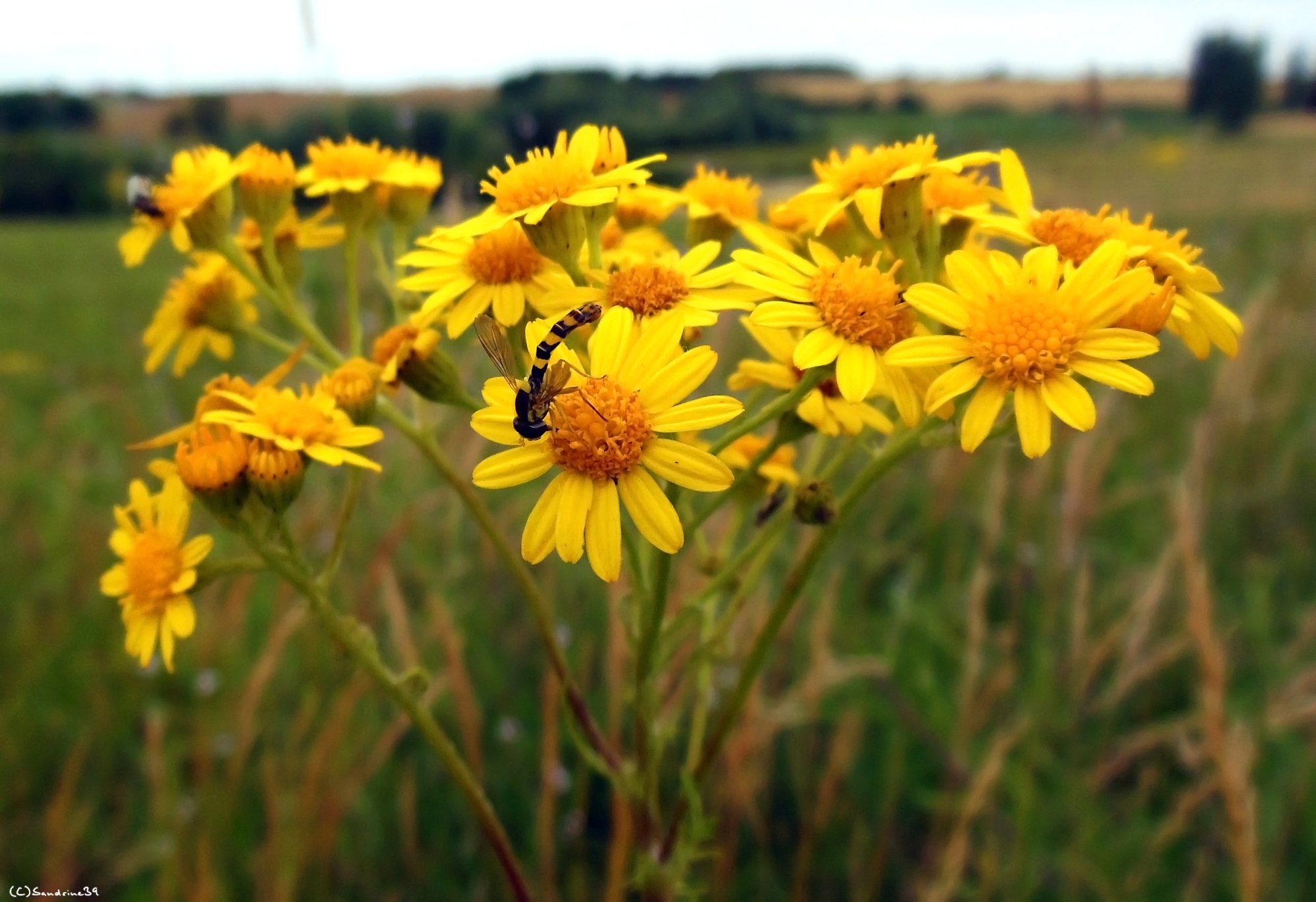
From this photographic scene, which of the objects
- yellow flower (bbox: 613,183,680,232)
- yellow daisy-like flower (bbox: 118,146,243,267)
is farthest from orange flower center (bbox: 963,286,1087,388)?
yellow daisy-like flower (bbox: 118,146,243,267)

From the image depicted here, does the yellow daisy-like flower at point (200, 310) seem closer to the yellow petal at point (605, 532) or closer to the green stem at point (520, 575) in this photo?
the green stem at point (520, 575)

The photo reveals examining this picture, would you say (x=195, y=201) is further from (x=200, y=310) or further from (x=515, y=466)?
(x=515, y=466)

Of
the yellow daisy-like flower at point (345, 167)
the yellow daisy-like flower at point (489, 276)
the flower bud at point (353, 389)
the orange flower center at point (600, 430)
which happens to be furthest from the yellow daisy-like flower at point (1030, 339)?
the yellow daisy-like flower at point (345, 167)

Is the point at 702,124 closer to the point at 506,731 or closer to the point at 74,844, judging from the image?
the point at 506,731

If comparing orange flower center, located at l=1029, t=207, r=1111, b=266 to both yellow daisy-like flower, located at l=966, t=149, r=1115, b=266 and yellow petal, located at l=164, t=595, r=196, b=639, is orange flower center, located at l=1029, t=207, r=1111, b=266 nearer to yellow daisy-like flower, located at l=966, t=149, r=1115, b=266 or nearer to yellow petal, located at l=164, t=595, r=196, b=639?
yellow daisy-like flower, located at l=966, t=149, r=1115, b=266

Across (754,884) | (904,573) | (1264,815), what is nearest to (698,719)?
(754,884)
